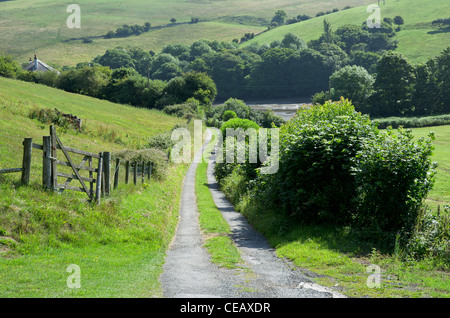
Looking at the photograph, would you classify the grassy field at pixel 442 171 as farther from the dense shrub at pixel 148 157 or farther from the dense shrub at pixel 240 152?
the dense shrub at pixel 148 157

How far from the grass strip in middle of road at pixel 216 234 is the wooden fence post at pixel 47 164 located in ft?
21.1

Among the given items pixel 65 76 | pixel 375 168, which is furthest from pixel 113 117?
pixel 375 168

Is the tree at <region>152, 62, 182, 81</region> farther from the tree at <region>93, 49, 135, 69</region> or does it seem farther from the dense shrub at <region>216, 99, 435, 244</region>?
the dense shrub at <region>216, 99, 435, 244</region>

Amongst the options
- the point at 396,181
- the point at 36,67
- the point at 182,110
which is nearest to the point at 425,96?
the point at 182,110

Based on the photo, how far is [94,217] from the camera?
17.1 metres

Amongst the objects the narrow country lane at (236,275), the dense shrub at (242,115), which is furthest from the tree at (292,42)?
the narrow country lane at (236,275)

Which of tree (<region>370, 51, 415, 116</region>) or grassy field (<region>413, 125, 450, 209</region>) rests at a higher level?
tree (<region>370, 51, 415, 116</region>)

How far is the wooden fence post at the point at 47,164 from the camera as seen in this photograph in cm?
1627

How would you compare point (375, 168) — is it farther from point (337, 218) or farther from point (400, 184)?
point (337, 218)

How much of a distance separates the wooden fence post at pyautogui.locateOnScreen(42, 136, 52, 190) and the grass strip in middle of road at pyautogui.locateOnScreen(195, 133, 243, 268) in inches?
254

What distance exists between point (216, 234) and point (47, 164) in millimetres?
8904

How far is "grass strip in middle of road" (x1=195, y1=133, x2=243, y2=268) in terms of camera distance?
621 inches

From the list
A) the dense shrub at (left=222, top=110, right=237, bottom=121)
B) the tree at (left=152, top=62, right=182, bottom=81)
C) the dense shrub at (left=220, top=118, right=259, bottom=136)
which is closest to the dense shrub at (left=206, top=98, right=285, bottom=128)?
the dense shrub at (left=222, top=110, right=237, bottom=121)
